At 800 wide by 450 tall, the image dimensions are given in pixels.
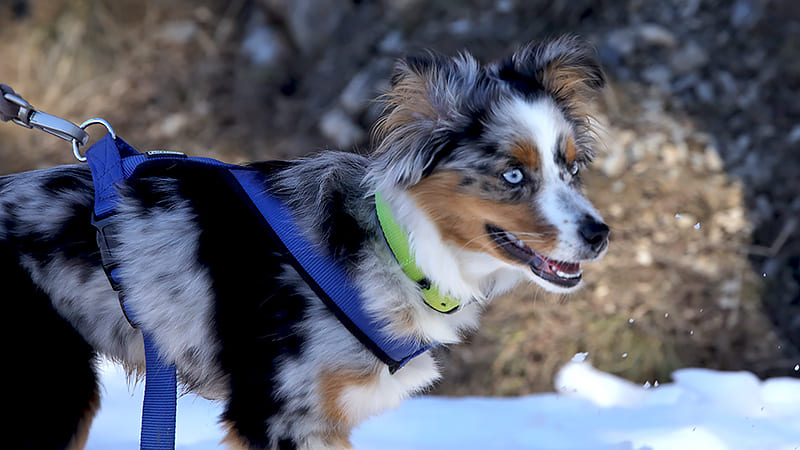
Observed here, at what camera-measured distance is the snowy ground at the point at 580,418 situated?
11.6 ft

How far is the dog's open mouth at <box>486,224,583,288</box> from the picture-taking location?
2.29 m

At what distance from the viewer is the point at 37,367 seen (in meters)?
2.24

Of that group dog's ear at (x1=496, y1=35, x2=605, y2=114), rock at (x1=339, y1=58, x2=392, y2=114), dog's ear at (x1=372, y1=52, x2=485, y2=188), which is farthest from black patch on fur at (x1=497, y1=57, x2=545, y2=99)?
rock at (x1=339, y1=58, x2=392, y2=114)

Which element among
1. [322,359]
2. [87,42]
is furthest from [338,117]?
[322,359]

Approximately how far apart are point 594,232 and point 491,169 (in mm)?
415

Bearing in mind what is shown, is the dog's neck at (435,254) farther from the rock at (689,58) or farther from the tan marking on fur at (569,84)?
the rock at (689,58)

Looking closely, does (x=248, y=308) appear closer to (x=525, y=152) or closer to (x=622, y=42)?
(x=525, y=152)

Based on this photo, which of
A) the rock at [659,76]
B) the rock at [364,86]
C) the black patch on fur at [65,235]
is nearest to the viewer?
the black patch on fur at [65,235]

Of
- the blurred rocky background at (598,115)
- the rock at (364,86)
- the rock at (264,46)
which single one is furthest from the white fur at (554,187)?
the rock at (264,46)

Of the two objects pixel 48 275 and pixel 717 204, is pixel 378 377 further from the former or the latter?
pixel 717 204

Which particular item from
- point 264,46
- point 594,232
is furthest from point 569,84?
point 264,46

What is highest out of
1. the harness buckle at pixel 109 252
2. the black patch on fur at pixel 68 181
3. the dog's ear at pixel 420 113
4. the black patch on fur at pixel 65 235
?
the black patch on fur at pixel 68 181

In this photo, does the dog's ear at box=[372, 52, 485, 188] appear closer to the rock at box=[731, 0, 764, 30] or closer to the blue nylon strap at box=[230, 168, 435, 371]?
the blue nylon strap at box=[230, 168, 435, 371]

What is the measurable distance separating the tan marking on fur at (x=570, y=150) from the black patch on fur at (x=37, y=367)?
1.92m
